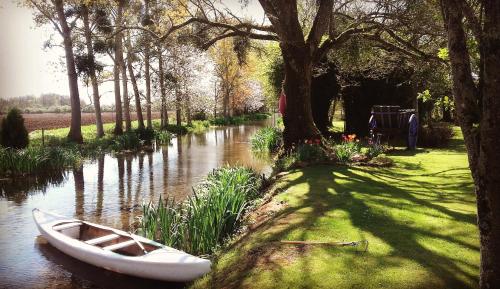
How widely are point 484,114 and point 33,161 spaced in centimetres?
1650

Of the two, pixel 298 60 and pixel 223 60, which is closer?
pixel 298 60

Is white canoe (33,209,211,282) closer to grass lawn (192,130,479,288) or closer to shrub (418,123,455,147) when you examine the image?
grass lawn (192,130,479,288)

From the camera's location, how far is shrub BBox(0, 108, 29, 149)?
1894cm

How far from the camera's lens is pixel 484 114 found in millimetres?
3678

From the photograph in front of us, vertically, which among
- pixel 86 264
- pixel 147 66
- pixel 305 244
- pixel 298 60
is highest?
pixel 147 66

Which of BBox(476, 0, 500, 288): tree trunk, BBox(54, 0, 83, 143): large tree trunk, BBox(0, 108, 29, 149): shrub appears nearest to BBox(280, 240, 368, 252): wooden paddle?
BBox(476, 0, 500, 288): tree trunk

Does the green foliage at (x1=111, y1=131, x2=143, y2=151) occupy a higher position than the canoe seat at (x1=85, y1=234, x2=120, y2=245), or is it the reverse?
the green foliage at (x1=111, y1=131, x2=143, y2=151)

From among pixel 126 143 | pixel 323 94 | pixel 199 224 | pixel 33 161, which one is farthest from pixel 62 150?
pixel 323 94

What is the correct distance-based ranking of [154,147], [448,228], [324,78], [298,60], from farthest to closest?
[154,147] < [324,78] < [298,60] < [448,228]

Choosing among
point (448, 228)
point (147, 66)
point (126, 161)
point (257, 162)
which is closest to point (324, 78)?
point (257, 162)

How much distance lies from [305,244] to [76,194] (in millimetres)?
9766

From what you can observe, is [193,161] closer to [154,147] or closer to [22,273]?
[154,147]

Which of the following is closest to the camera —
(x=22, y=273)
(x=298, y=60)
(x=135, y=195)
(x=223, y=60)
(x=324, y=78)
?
(x=22, y=273)

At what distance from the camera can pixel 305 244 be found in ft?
20.2
